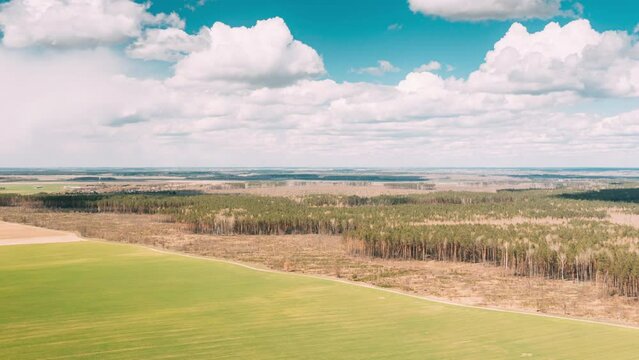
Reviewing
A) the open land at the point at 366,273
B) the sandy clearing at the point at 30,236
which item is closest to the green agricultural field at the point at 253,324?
the open land at the point at 366,273

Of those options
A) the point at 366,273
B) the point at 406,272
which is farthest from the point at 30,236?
the point at 406,272

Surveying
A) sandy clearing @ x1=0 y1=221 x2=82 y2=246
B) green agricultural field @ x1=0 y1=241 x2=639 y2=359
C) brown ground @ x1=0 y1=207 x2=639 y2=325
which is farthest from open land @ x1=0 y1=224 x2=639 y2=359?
sandy clearing @ x1=0 y1=221 x2=82 y2=246

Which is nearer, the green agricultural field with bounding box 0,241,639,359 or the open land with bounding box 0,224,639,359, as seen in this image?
the green agricultural field with bounding box 0,241,639,359

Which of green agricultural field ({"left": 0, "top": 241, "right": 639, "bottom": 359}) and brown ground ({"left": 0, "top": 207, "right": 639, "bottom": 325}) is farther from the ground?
green agricultural field ({"left": 0, "top": 241, "right": 639, "bottom": 359})

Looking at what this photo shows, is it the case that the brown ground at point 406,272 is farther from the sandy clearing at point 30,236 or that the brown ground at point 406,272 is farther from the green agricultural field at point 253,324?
the green agricultural field at point 253,324

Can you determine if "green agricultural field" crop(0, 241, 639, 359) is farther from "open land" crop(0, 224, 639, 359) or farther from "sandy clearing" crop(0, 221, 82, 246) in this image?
"sandy clearing" crop(0, 221, 82, 246)

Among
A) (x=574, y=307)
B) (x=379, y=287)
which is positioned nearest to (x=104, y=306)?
(x=379, y=287)
